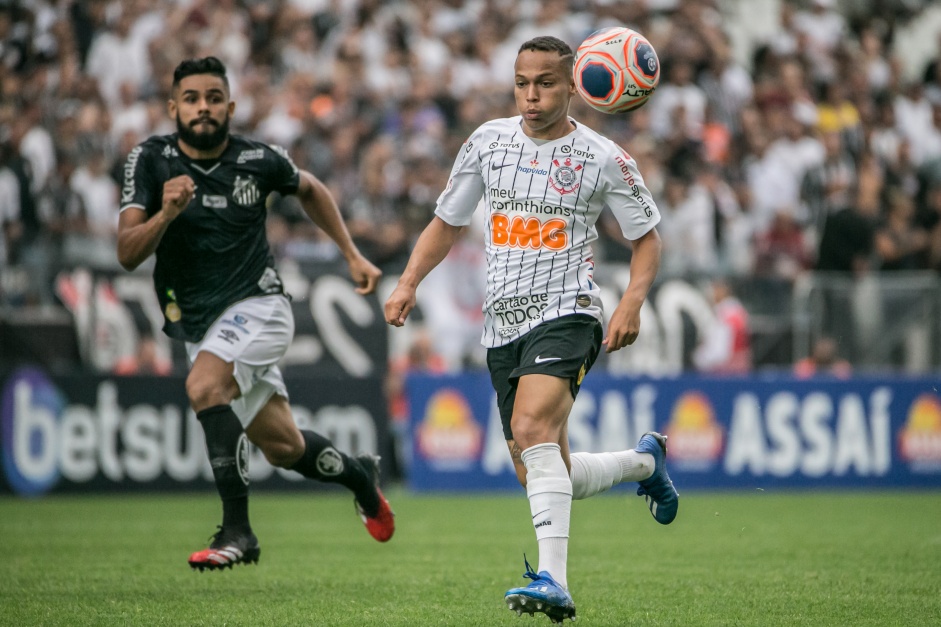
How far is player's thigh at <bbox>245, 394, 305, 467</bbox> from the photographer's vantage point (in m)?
7.67

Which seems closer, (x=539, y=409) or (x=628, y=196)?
(x=539, y=409)

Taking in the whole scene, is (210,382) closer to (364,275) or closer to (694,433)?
(364,275)

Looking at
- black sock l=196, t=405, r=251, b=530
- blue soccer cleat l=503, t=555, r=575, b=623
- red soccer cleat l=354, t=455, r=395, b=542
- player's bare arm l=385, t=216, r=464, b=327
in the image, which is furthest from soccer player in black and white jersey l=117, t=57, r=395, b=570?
blue soccer cleat l=503, t=555, r=575, b=623

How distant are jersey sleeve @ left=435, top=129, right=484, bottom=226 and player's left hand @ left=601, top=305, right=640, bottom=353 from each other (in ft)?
3.19

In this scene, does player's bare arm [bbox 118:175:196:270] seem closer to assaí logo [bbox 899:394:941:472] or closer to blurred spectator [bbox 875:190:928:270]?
assaí logo [bbox 899:394:941:472]

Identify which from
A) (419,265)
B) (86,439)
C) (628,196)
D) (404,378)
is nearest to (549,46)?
(628,196)

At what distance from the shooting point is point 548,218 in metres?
6.27

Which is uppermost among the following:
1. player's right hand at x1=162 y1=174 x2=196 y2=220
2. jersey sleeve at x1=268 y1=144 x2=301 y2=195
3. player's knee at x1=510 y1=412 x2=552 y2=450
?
jersey sleeve at x1=268 y1=144 x2=301 y2=195

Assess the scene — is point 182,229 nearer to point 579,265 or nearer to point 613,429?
point 579,265

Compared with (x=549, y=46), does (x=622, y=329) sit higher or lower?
lower

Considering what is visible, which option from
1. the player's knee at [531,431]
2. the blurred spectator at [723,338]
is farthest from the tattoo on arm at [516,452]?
the blurred spectator at [723,338]

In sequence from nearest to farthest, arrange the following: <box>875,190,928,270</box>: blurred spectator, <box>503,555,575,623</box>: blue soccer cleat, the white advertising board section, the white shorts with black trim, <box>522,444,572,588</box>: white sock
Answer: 1. <box>503,555,575,623</box>: blue soccer cleat
2. <box>522,444,572,588</box>: white sock
3. the white shorts with black trim
4. the white advertising board section
5. <box>875,190,928,270</box>: blurred spectator

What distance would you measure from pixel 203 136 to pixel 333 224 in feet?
3.25

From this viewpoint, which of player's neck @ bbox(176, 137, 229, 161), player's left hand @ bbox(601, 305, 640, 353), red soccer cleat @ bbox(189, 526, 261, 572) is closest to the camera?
player's left hand @ bbox(601, 305, 640, 353)
